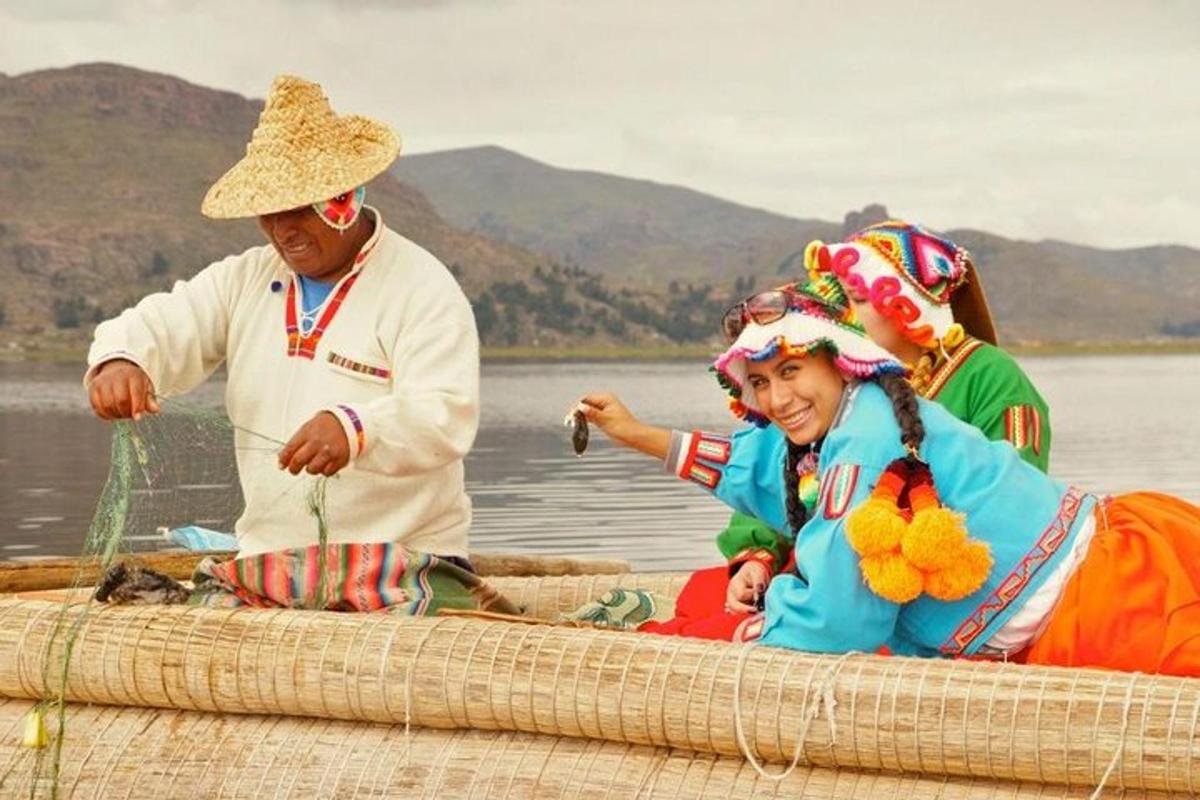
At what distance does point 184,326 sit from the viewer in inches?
193

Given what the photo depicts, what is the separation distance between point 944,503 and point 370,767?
1.37 metres

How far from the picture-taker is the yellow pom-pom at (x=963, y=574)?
12.3 ft

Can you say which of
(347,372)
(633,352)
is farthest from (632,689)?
(633,352)

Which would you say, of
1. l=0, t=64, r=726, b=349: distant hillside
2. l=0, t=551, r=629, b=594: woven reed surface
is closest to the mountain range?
l=0, t=64, r=726, b=349: distant hillside

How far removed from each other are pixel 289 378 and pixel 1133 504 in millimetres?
2013

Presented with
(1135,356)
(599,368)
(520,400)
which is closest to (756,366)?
(520,400)

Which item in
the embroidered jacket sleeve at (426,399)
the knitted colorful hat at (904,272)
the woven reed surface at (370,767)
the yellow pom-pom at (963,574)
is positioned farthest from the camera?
the knitted colorful hat at (904,272)

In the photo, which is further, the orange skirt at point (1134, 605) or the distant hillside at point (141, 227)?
the distant hillside at point (141, 227)

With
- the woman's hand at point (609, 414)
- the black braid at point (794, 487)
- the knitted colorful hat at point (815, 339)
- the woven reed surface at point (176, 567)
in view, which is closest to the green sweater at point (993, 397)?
the black braid at point (794, 487)

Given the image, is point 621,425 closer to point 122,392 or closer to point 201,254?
point 122,392

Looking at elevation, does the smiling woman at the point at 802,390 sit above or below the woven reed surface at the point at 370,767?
above

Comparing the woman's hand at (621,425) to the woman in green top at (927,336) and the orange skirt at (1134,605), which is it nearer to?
the woman in green top at (927,336)

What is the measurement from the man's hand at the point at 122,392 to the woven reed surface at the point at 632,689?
46 centimetres

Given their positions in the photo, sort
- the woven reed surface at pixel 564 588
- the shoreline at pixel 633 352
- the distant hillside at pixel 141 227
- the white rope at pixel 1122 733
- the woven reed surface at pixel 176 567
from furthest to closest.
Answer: the distant hillside at pixel 141 227
the shoreline at pixel 633 352
the woven reed surface at pixel 176 567
the woven reed surface at pixel 564 588
the white rope at pixel 1122 733
